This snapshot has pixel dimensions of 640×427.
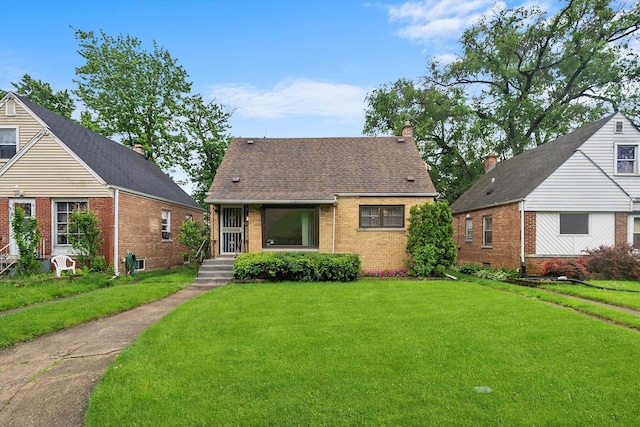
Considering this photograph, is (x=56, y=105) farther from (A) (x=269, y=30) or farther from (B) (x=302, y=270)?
(B) (x=302, y=270)

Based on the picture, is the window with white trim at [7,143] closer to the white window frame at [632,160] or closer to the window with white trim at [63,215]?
the window with white trim at [63,215]

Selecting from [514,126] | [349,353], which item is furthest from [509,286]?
[514,126]

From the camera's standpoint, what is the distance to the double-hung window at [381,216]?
14281 mm

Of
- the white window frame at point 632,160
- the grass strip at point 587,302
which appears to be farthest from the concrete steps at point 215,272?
the white window frame at point 632,160

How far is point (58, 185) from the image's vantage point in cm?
1302

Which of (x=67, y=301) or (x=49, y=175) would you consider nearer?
(x=67, y=301)

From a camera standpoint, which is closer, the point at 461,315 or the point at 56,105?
the point at 461,315

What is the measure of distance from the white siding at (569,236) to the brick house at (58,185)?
652 inches

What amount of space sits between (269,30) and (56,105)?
22.0m

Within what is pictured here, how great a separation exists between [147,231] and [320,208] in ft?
26.2

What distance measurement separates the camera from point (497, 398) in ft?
11.2

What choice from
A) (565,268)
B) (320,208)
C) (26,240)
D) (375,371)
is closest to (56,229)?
(26,240)

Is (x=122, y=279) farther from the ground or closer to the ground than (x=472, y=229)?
closer to the ground

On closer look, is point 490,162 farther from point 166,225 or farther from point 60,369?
point 60,369
